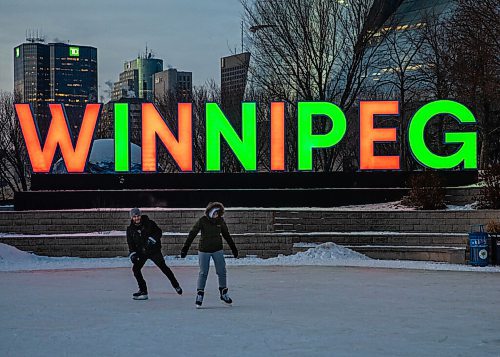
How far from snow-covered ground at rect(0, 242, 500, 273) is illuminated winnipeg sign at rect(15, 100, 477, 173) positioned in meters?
4.77

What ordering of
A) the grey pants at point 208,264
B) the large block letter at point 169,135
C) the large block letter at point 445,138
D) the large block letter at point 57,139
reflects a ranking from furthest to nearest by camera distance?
1. the large block letter at point 169,135
2. the large block letter at point 445,138
3. the large block letter at point 57,139
4. the grey pants at point 208,264

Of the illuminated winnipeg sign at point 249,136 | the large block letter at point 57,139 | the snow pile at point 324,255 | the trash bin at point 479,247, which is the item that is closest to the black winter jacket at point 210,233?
the snow pile at point 324,255

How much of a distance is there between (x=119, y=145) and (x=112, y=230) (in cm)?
396

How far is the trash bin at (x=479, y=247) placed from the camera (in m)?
22.5

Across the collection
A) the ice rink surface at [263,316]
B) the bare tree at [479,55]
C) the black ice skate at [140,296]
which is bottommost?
the ice rink surface at [263,316]

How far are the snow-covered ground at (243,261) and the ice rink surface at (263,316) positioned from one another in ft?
7.35

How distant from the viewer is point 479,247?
74.1ft

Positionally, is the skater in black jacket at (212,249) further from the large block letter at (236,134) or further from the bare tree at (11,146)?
the bare tree at (11,146)

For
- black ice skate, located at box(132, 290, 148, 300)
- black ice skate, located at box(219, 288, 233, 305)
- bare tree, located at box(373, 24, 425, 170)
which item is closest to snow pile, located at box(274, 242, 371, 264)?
bare tree, located at box(373, 24, 425, 170)

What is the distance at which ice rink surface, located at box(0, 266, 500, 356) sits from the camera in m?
11.5

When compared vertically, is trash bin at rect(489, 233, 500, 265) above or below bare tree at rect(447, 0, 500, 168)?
below

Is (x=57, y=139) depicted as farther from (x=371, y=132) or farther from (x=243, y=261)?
(x=371, y=132)

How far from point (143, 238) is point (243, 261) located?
27.8 ft

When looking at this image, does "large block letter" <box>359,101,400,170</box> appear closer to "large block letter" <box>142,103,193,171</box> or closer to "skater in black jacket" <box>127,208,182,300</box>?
"large block letter" <box>142,103,193,171</box>
